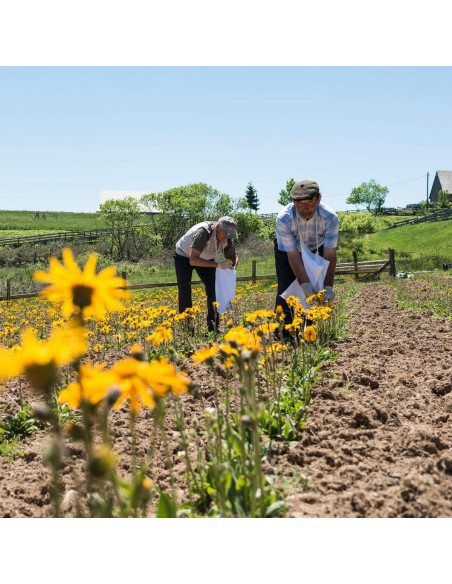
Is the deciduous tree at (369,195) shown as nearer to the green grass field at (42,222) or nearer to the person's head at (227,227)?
the green grass field at (42,222)

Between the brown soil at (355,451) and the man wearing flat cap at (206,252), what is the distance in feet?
6.96

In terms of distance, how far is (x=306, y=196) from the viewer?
5176 mm

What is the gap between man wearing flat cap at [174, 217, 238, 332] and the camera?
6652 millimetres

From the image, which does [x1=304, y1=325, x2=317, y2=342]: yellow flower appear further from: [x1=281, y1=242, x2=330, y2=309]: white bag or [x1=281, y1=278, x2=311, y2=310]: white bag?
[x1=281, y1=278, x2=311, y2=310]: white bag

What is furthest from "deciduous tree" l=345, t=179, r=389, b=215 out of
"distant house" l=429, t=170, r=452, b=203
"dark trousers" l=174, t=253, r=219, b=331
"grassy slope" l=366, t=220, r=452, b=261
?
"dark trousers" l=174, t=253, r=219, b=331

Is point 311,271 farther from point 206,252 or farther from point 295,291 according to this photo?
point 206,252

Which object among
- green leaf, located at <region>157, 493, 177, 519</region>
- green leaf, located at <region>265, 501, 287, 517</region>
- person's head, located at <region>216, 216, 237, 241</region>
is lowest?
green leaf, located at <region>265, 501, 287, 517</region>

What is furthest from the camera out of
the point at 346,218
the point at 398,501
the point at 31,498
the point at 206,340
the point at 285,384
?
the point at 346,218

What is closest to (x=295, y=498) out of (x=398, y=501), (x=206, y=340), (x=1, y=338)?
(x=398, y=501)

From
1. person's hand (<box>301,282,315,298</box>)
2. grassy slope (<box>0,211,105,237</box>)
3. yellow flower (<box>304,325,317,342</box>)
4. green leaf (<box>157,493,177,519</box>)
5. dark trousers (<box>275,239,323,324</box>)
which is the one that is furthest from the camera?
grassy slope (<box>0,211,105,237</box>)

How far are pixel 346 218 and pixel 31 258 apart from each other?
26.2 meters

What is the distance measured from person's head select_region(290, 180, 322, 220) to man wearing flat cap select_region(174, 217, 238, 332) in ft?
4.24

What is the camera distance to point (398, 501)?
2.11 metres

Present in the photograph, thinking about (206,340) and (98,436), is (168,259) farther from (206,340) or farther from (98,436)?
(98,436)
